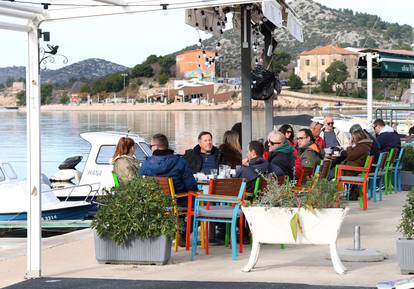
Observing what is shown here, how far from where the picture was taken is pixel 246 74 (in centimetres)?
1347

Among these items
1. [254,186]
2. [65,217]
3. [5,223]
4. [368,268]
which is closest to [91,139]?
→ [65,217]

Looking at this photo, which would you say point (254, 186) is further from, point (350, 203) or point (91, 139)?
point (91, 139)

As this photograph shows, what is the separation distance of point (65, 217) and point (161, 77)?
158237 millimetres

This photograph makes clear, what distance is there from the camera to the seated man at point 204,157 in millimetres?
11086

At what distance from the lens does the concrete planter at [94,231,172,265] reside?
852 cm

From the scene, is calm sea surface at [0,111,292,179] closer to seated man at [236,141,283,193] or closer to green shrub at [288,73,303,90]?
green shrub at [288,73,303,90]

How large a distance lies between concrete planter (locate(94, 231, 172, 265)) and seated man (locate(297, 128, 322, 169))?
4297 mm

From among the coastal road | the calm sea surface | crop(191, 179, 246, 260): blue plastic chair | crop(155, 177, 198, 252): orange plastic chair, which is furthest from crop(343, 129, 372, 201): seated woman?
the calm sea surface

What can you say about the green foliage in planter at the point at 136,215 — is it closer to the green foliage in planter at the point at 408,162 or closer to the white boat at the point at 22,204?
the white boat at the point at 22,204

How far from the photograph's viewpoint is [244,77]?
13.5 metres

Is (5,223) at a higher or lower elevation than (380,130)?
lower

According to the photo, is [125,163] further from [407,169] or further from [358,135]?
[407,169]

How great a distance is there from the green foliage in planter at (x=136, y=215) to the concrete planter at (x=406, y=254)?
1.91 metres

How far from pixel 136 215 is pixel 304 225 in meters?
1.46
